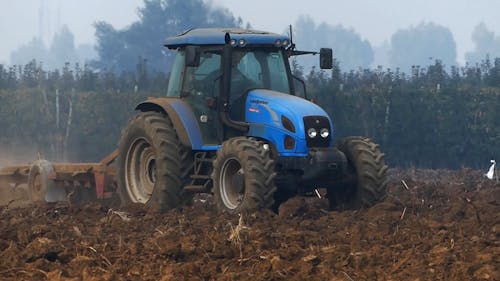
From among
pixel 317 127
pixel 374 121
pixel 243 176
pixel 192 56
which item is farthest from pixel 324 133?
pixel 374 121

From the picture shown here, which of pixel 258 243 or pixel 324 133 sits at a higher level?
pixel 324 133

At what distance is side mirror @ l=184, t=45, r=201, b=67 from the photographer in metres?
13.2

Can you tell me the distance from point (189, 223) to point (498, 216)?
346 centimetres

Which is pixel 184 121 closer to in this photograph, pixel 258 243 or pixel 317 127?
pixel 317 127

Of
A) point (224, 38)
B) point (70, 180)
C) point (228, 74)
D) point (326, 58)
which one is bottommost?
point (70, 180)

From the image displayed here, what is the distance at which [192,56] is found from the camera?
13.2 meters

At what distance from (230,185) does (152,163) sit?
184cm

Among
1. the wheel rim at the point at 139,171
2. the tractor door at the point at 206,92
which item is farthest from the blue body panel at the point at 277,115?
the wheel rim at the point at 139,171

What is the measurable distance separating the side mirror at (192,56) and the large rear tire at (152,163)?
108cm

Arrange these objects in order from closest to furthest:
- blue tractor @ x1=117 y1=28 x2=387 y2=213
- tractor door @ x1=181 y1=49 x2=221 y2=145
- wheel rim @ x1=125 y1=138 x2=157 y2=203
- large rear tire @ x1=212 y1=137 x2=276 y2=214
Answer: large rear tire @ x1=212 y1=137 x2=276 y2=214, blue tractor @ x1=117 y1=28 x2=387 y2=213, tractor door @ x1=181 y1=49 x2=221 y2=145, wheel rim @ x1=125 y1=138 x2=157 y2=203

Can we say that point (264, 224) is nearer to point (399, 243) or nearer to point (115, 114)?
point (399, 243)

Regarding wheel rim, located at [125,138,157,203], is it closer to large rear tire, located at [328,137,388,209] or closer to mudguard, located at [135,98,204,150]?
mudguard, located at [135,98,204,150]

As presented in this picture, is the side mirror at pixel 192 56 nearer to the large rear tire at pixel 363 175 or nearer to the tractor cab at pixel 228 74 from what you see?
the tractor cab at pixel 228 74

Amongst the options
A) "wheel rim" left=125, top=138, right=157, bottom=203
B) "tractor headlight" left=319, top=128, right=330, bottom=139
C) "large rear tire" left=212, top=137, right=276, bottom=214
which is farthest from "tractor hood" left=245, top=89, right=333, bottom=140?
"wheel rim" left=125, top=138, right=157, bottom=203
